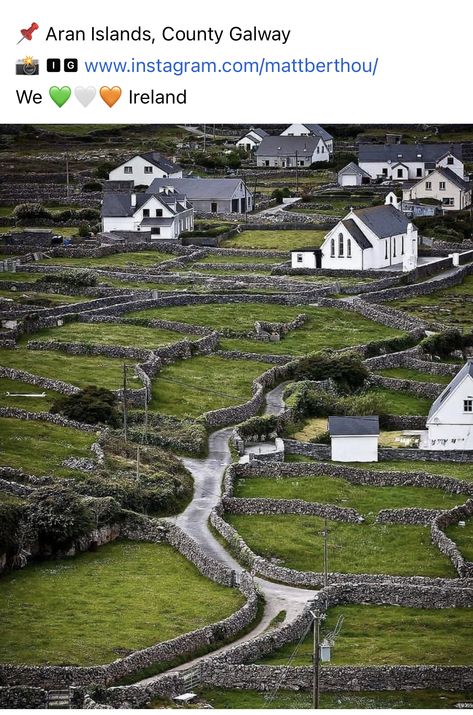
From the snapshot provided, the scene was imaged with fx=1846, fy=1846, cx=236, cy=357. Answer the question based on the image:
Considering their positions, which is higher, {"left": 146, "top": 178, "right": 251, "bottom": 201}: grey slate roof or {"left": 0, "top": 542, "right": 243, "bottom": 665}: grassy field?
{"left": 146, "top": 178, "right": 251, "bottom": 201}: grey slate roof

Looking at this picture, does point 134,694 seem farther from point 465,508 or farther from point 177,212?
point 177,212

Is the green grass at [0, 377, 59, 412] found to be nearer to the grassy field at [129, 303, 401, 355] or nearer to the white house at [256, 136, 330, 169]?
the grassy field at [129, 303, 401, 355]

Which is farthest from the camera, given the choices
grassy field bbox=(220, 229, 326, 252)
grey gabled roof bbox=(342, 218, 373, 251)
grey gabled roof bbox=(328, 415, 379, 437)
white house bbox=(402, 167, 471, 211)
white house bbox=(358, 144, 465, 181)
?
white house bbox=(358, 144, 465, 181)

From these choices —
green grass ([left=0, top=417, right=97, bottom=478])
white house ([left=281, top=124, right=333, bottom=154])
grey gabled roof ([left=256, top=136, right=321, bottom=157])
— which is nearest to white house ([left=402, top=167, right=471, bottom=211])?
grey gabled roof ([left=256, top=136, right=321, bottom=157])

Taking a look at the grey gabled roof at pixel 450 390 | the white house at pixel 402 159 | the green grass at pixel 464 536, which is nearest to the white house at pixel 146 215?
the white house at pixel 402 159
